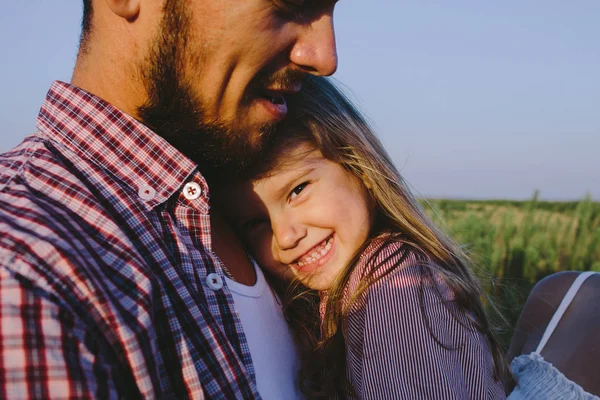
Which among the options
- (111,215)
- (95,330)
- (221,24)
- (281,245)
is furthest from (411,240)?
(95,330)

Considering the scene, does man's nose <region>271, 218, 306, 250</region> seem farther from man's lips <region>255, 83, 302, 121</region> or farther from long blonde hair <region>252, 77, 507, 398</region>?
man's lips <region>255, 83, 302, 121</region>

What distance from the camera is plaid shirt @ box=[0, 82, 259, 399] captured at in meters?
0.86

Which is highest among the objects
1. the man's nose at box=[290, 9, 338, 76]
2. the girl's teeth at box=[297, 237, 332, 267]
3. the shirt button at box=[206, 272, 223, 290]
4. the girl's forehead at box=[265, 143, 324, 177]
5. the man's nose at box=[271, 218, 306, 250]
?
the man's nose at box=[290, 9, 338, 76]

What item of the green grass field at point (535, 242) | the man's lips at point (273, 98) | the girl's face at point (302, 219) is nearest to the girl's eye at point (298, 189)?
the girl's face at point (302, 219)

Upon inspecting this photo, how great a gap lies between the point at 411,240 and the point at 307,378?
64cm

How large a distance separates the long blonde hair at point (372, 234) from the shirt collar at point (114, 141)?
552mm

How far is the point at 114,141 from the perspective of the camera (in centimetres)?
136

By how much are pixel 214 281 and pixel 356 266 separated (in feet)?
2.38

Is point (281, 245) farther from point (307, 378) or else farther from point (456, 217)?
point (456, 217)

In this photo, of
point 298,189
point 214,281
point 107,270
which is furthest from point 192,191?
point 298,189

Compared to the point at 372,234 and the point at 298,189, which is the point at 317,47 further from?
the point at 372,234

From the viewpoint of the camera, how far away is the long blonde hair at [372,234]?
177cm

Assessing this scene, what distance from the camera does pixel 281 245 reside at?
75.9 inches

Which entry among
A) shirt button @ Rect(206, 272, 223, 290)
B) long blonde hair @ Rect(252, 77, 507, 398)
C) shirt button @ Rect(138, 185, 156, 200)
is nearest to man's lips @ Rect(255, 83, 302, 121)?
long blonde hair @ Rect(252, 77, 507, 398)
